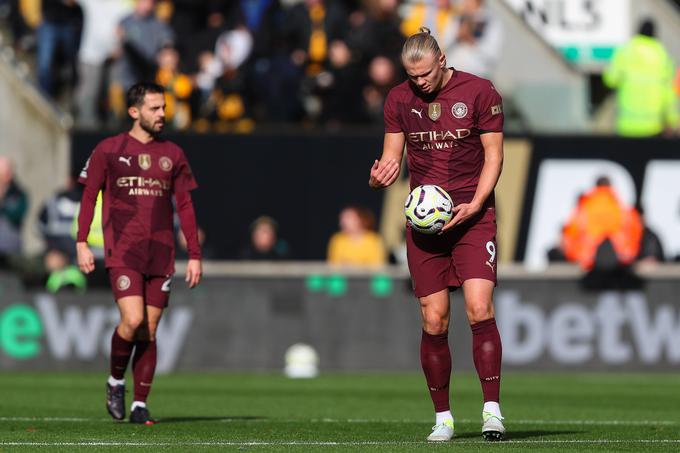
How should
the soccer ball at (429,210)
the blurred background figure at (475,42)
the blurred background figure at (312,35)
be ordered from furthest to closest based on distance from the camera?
the blurred background figure at (312,35), the blurred background figure at (475,42), the soccer ball at (429,210)

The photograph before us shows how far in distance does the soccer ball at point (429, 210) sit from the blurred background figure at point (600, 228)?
36.8 feet

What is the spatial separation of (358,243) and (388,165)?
11335mm

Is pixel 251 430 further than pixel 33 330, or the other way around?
pixel 33 330

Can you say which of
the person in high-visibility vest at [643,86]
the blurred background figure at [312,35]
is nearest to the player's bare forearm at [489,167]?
the blurred background figure at [312,35]

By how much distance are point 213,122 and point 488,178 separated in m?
13.1

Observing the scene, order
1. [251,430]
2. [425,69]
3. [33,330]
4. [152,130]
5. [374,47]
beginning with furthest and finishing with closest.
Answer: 1. [374,47]
2. [33,330]
3. [152,130]
4. [251,430]
5. [425,69]

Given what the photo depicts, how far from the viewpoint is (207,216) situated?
75.7ft

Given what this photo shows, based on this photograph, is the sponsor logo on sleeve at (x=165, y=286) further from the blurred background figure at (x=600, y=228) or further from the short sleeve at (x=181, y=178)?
the blurred background figure at (x=600, y=228)

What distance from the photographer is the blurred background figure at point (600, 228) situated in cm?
2122

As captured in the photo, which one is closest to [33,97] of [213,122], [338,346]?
[213,122]

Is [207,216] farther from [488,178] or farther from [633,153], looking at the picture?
[488,178]

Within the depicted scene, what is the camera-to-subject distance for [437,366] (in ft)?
34.0

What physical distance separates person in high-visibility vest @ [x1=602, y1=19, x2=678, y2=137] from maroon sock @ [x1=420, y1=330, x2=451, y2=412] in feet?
43.2

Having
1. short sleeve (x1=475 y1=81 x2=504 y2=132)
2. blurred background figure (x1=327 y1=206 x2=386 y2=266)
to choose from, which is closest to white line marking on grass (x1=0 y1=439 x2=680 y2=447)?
short sleeve (x1=475 y1=81 x2=504 y2=132)
